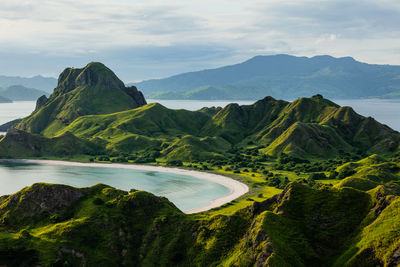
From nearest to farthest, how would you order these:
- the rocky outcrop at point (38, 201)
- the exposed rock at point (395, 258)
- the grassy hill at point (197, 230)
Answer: the exposed rock at point (395, 258)
the grassy hill at point (197, 230)
the rocky outcrop at point (38, 201)

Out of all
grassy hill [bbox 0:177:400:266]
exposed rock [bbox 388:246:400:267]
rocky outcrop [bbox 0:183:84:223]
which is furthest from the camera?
rocky outcrop [bbox 0:183:84:223]

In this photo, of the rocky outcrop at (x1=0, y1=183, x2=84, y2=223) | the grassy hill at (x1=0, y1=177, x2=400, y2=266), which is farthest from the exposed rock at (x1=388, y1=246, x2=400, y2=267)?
the rocky outcrop at (x1=0, y1=183, x2=84, y2=223)

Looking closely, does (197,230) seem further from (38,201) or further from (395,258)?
(38,201)

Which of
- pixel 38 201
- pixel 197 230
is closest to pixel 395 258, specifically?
pixel 197 230

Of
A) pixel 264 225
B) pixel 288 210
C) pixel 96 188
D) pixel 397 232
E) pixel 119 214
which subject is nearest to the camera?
pixel 397 232

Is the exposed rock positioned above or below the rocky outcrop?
below

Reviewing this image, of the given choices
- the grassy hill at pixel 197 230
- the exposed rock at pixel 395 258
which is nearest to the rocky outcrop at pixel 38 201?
the grassy hill at pixel 197 230

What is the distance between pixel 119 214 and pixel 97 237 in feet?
32.4

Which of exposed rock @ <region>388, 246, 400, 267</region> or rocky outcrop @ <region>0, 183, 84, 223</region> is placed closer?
exposed rock @ <region>388, 246, 400, 267</region>

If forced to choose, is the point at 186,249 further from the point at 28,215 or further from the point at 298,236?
the point at 28,215

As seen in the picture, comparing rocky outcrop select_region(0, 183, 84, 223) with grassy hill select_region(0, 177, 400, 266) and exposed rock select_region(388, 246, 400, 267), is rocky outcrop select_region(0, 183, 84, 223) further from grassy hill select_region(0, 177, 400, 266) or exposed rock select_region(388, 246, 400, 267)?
exposed rock select_region(388, 246, 400, 267)

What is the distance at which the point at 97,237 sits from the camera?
91.9 meters

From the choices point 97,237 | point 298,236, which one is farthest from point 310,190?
point 97,237

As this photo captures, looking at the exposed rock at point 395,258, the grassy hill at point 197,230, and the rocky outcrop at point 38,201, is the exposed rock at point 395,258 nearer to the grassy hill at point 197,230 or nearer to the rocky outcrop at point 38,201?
the grassy hill at point 197,230
